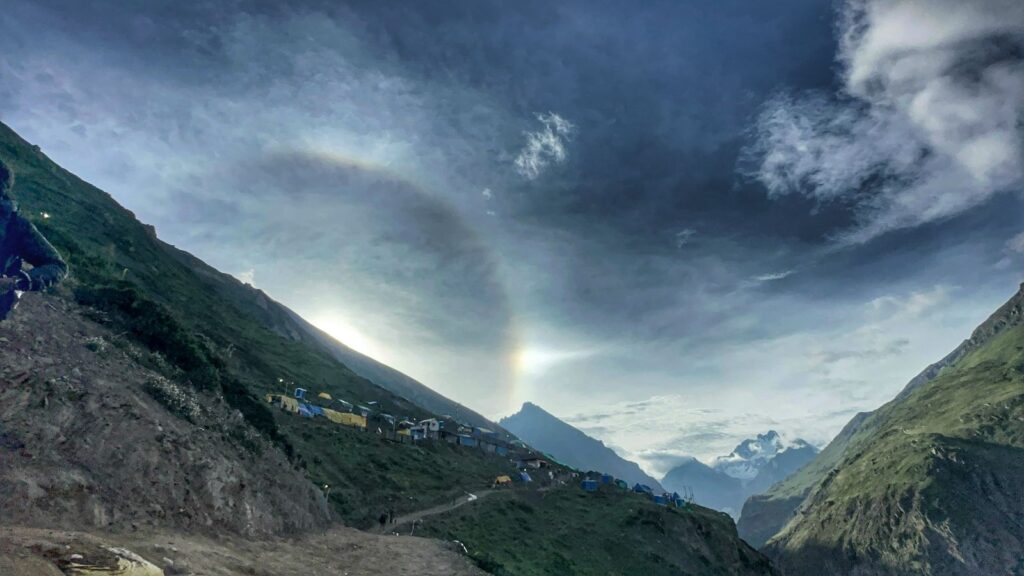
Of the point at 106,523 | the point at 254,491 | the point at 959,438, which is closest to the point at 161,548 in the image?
the point at 106,523

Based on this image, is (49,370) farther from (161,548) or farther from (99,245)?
(99,245)

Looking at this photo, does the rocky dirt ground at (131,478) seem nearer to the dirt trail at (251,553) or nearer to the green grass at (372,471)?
the dirt trail at (251,553)

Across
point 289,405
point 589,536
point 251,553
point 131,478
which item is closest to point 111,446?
point 131,478

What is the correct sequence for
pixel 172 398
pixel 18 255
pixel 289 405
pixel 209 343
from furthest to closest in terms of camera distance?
pixel 289 405 → pixel 209 343 → pixel 172 398 → pixel 18 255

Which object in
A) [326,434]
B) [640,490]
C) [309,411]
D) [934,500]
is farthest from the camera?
[934,500]

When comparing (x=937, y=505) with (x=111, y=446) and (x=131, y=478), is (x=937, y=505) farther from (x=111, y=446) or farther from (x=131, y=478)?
(x=111, y=446)

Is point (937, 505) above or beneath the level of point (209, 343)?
beneath

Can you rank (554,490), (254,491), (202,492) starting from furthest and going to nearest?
1. (554,490)
2. (254,491)
3. (202,492)
